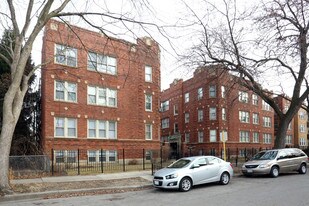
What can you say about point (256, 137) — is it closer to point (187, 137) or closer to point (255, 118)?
point (255, 118)

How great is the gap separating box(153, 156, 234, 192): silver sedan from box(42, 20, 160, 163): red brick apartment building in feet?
36.1

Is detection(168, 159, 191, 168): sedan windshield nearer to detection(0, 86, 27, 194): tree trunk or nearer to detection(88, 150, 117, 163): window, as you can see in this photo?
detection(0, 86, 27, 194): tree trunk

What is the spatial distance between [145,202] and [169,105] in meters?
43.0

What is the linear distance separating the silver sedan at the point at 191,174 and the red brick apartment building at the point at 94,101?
11018 mm

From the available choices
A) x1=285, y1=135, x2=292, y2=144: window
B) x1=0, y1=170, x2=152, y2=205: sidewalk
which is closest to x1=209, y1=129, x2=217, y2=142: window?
x1=285, y1=135, x2=292, y2=144: window

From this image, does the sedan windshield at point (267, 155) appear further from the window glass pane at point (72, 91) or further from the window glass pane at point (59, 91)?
the window glass pane at point (59, 91)

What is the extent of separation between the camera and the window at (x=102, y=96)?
2839 cm

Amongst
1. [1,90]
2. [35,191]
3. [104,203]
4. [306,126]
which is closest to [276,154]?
[104,203]

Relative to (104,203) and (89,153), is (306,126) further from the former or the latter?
(104,203)

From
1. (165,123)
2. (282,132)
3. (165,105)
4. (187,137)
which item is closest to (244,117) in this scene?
(187,137)

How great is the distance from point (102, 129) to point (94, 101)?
2.59m

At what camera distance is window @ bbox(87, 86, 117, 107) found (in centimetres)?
2839

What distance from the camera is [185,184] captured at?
13281 millimetres

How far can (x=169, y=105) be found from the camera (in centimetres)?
5369
